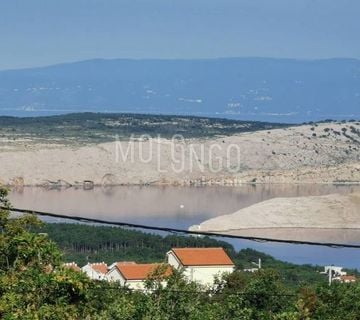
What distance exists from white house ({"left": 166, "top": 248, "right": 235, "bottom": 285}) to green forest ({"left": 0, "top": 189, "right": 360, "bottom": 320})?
804 centimetres

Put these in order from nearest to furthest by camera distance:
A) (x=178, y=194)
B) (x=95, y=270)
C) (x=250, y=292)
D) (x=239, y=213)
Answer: (x=250, y=292)
(x=95, y=270)
(x=239, y=213)
(x=178, y=194)

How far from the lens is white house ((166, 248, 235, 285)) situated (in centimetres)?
2894

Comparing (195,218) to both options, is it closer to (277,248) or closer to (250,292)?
(277,248)

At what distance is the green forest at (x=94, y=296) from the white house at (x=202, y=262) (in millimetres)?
8044

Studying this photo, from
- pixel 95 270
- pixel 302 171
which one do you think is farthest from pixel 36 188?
pixel 95 270

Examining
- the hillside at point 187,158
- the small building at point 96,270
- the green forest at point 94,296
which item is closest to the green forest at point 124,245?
the small building at point 96,270

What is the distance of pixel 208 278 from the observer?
28.9m

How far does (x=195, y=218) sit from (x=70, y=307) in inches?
1877

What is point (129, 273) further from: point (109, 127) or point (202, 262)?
point (109, 127)

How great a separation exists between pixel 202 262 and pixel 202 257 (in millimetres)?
373

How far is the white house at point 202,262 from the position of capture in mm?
28938

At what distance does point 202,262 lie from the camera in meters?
29.4

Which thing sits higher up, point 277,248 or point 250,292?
point 250,292

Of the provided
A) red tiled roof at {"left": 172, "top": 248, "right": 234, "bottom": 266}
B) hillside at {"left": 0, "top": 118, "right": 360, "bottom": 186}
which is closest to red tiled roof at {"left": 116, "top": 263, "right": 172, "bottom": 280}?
red tiled roof at {"left": 172, "top": 248, "right": 234, "bottom": 266}
